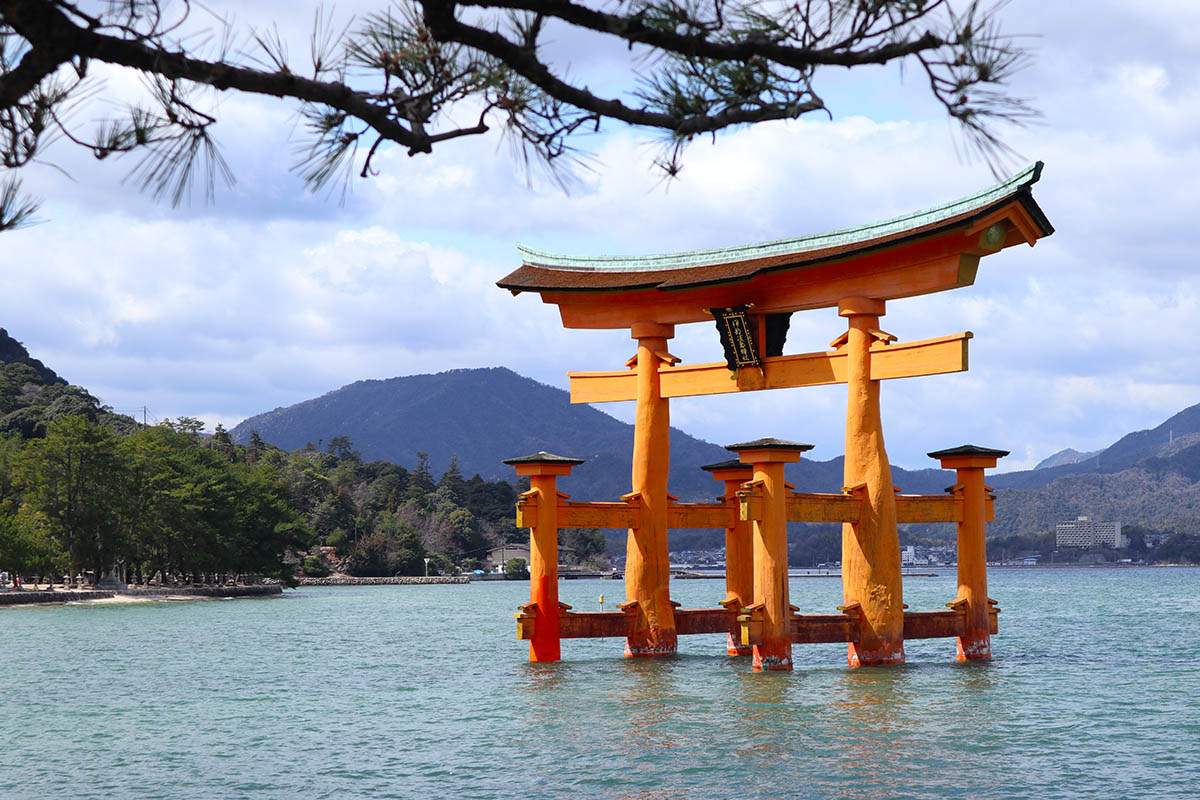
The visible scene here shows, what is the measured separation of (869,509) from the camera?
1552 cm

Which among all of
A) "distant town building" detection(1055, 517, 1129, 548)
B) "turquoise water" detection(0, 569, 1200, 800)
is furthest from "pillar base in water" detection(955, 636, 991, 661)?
"distant town building" detection(1055, 517, 1129, 548)

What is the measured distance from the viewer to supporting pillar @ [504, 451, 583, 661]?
16641 mm

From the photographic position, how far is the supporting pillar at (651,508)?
17547 mm

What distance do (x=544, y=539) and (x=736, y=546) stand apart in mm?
3099

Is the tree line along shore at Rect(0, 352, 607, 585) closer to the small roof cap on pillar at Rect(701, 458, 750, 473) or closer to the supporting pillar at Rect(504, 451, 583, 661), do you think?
the supporting pillar at Rect(504, 451, 583, 661)

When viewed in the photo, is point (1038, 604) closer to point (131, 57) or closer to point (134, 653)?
point (134, 653)

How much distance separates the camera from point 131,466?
49.4 metres

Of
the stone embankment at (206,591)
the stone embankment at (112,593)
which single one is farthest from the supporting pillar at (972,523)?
the stone embankment at (206,591)

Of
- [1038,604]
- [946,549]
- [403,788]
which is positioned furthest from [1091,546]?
Answer: [403,788]

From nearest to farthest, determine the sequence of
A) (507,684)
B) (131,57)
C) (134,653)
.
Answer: (131,57)
(507,684)
(134,653)

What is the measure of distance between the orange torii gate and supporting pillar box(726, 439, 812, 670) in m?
0.02

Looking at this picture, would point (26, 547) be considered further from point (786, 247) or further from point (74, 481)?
point (786, 247)

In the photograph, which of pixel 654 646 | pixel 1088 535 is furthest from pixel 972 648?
pixel 1088 535

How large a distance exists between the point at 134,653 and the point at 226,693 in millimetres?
9488
